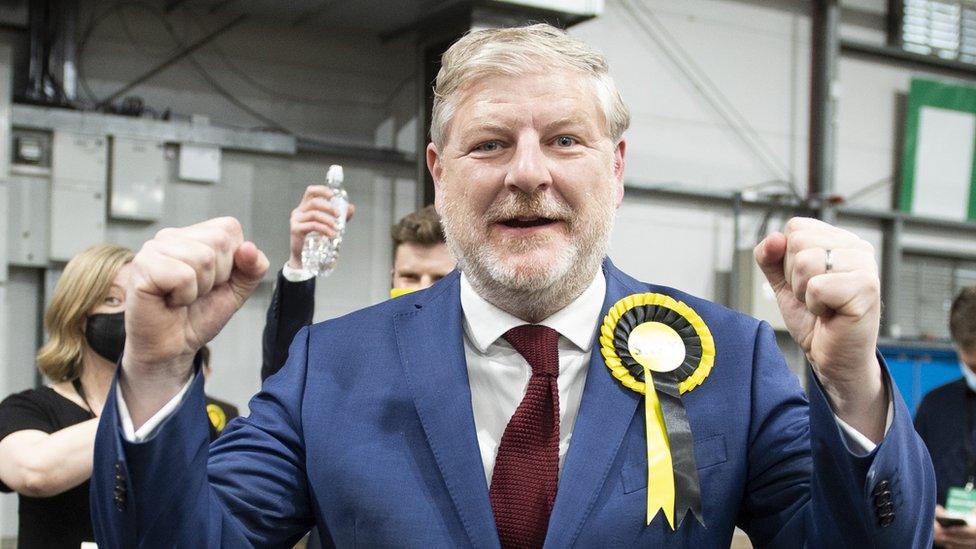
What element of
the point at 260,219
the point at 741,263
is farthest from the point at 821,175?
the point at 260,219

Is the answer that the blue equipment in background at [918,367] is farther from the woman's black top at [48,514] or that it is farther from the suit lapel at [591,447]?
the suit lapel at [591,447]

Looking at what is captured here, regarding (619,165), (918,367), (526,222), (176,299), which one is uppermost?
(619,165)

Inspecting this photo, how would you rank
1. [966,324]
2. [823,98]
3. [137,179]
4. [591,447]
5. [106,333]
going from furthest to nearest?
[823,98] < [137,179] < [966,324] < [106,333] < [591,447]

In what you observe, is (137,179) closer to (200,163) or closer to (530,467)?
(200,163)

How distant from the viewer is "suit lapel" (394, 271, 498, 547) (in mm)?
1350

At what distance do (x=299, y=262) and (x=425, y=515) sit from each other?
1364 millimetres

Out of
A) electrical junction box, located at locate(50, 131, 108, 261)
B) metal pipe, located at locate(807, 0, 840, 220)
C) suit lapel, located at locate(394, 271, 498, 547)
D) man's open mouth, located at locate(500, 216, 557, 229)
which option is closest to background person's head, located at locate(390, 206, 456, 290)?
suit lapel, located at locate(394, 271, 498, 547)

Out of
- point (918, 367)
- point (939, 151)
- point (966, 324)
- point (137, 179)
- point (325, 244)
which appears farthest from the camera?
point (939, 151)

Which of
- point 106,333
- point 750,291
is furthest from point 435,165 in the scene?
point 750,291

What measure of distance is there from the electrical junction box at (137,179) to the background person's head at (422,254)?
2848mm

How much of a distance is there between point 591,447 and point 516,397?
0.16m

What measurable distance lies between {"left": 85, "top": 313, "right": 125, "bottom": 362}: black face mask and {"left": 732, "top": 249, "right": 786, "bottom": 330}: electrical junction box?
4940 millimetres

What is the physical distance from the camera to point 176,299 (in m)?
1.08

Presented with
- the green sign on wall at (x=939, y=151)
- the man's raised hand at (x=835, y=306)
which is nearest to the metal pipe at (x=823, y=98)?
the green sign on wall at (x=939, y=151)
